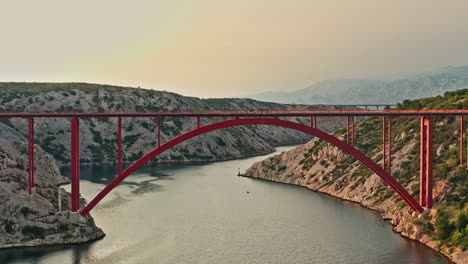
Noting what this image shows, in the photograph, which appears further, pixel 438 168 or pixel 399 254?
pixel 438 168

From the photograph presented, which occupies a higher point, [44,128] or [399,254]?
[44,128]

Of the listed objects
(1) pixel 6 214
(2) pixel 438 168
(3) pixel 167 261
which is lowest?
(3) pixel 167 261

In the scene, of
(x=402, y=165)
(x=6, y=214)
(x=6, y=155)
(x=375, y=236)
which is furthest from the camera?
(x=402, y=165)

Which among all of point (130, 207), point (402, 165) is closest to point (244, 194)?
point (130, 207)

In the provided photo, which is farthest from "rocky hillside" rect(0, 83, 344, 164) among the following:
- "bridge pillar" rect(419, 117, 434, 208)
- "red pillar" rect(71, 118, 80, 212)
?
"bridge pillar" rect(419, 117, 434, 208)

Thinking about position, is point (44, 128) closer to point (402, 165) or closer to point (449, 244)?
point (402, 165)

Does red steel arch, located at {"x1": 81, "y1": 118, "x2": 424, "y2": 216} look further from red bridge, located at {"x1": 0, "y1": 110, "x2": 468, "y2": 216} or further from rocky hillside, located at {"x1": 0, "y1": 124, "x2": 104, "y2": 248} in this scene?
rocky hillside, located at {"x1": 0, "y1": 124, "x2": 104, "y2": 248}

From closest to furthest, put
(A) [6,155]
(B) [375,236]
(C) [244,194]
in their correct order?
(B) [375,236]
(A) [6,155]
(C) [244,194]
